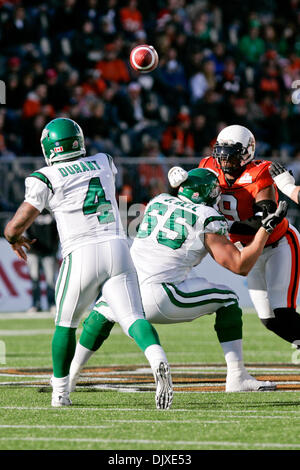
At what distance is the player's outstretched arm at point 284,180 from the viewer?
646 cm

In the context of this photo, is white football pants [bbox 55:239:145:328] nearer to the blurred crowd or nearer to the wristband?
the wristband

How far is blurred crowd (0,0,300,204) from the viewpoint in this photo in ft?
47.7

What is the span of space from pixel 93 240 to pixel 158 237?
70 cm

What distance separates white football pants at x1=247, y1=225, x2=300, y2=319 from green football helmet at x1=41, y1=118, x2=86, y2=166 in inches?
70.5

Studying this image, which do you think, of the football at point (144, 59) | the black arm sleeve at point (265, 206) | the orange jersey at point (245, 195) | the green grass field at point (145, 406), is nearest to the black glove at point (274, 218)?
the black arm sleeve at point (265, 206)

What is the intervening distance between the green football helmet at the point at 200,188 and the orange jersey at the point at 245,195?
46 centimetres

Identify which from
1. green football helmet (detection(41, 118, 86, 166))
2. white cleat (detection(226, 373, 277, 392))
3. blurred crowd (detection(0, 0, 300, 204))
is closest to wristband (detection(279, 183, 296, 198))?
white cleat (detection(226, 373, 277, 392))

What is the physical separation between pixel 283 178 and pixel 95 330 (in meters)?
1.67

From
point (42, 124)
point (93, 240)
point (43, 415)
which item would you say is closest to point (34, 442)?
point (43, 415)

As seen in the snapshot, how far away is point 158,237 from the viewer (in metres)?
6.27

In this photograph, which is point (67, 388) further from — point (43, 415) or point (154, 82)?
point (154, 82)

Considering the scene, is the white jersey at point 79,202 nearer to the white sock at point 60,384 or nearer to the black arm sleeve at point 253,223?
the white sock at point 60,384

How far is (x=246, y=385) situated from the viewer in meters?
6.36
